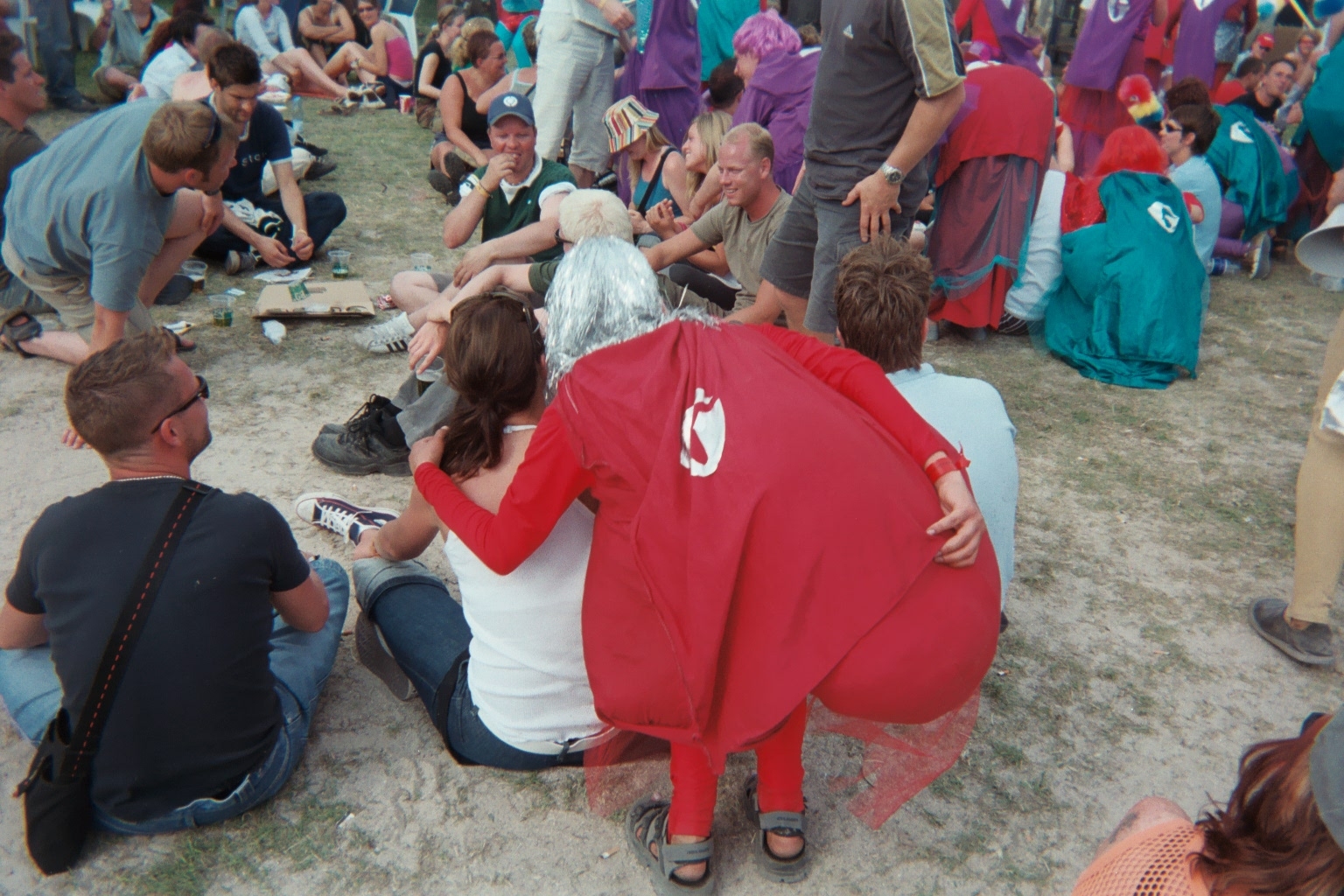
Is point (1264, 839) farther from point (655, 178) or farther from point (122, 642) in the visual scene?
point (655, 178)

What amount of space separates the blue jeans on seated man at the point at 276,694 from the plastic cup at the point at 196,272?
3311mm

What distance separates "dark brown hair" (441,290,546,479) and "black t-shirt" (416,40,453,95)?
7.29m

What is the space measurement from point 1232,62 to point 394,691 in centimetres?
826

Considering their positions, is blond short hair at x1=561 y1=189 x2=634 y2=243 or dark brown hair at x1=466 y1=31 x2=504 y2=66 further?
dark brown hair at x1=466 y1=31 x2=504 y2=66

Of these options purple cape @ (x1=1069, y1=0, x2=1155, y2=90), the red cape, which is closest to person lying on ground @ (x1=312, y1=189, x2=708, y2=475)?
the red cape

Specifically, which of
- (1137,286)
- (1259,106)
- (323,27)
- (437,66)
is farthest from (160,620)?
(323,27)

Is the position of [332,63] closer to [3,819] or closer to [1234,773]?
[3,819]

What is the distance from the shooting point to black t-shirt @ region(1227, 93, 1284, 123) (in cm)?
725

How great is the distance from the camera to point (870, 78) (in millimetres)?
3182

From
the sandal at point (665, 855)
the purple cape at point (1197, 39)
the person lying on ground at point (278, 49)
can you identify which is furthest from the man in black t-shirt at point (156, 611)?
the person lying on ground at point (278, 49)

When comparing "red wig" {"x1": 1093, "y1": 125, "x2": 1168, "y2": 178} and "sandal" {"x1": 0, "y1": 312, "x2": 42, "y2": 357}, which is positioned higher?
"red wig" {"x1": 1093, "y1": 125, "x2": 1168, "y2": 178}

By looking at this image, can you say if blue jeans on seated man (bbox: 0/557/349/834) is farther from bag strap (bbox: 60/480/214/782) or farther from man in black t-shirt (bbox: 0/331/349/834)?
bag strap (bbox: 60/480/214/782)

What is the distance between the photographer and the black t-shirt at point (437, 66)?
339 inches

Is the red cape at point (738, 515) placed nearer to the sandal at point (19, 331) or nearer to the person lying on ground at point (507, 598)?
the person lying on ground at point (507, 598)
